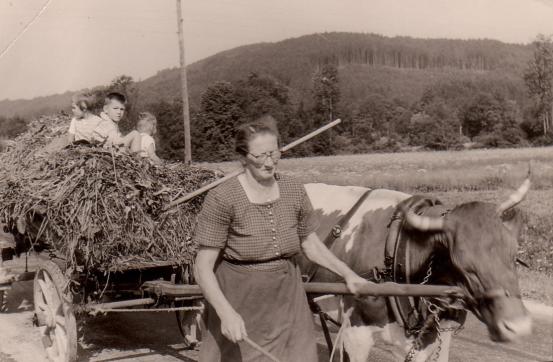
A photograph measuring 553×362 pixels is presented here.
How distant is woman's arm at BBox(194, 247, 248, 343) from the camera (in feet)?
10.6

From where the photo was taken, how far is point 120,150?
237 inches

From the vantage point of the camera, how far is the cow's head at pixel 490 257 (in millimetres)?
3416

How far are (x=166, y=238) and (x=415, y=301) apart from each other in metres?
2.38

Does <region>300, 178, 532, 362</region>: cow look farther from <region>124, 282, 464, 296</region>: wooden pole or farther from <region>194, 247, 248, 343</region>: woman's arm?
<region>194, 247, 248, 343</region>: woman's arm

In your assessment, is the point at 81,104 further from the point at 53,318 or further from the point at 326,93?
the point at 326,93

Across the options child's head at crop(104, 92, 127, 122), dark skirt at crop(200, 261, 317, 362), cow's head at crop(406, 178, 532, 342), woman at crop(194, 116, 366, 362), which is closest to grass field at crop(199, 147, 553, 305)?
cow's head at crop(406, 178, 532, 342)

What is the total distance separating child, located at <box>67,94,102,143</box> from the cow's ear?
15.7 ft

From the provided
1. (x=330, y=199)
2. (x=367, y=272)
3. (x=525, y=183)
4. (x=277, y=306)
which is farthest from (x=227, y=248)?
(x=330, y=199)

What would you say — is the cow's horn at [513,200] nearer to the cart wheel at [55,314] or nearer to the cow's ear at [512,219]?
the cow's ear at [512,219]

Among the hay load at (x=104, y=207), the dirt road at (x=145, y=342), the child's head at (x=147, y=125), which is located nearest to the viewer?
the hay load at (x=104, y=207)

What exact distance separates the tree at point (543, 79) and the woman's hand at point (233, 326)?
57.4 m

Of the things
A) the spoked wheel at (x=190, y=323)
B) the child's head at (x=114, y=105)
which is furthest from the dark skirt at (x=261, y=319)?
the child's head at (x=114, y=105)

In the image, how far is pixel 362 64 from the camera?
543ft

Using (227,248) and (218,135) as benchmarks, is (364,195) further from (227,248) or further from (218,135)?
(218,135)
